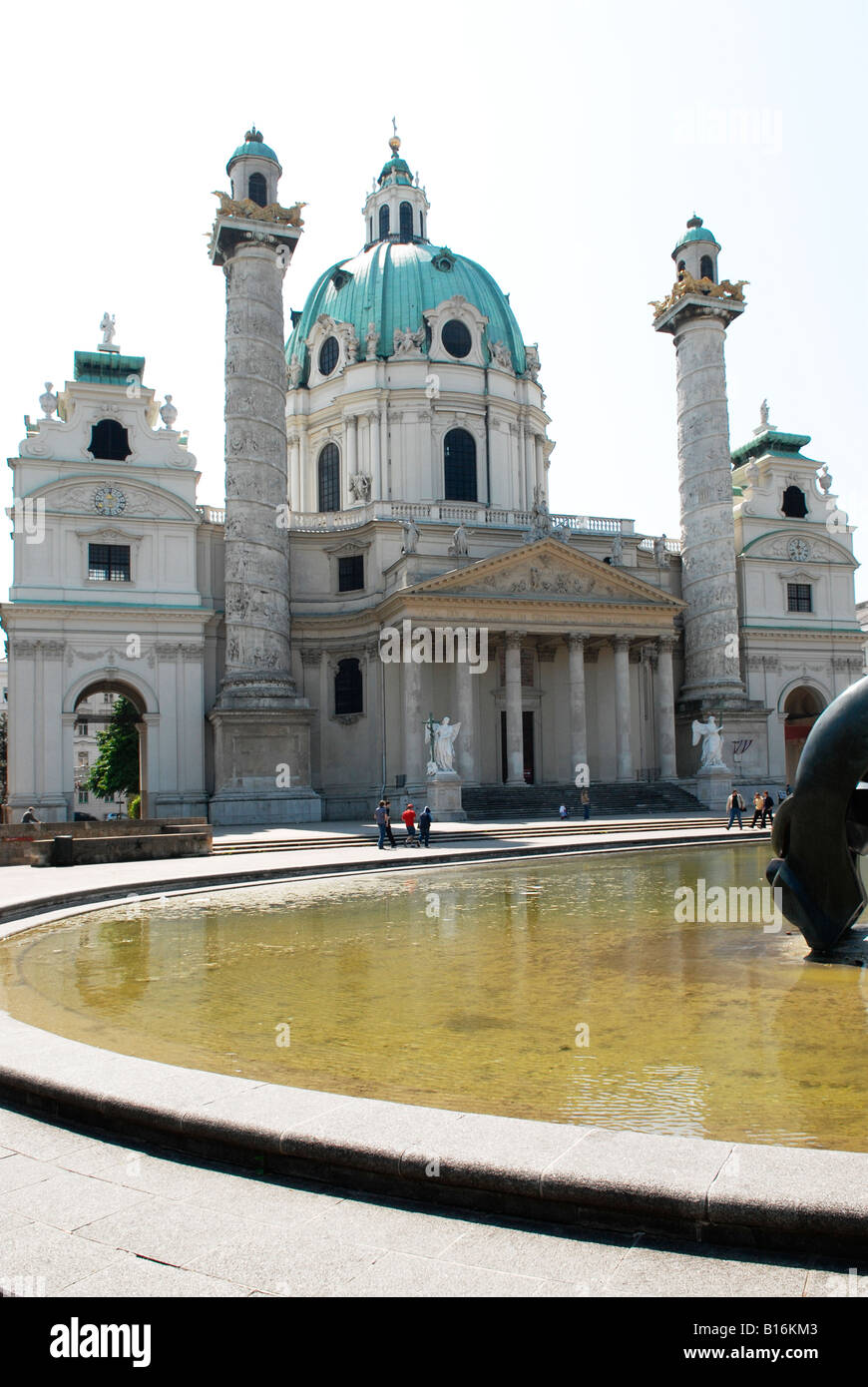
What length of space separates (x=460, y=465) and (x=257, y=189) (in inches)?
645

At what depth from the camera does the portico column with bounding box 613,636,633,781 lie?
1705 inches

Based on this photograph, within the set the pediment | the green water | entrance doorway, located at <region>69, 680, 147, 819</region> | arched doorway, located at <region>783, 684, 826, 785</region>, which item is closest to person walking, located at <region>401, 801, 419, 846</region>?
the green water

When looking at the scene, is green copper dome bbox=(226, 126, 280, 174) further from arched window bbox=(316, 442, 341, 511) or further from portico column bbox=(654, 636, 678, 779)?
portico column bbox=(654, 636, 678, 779)

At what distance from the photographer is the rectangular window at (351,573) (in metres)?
45.7

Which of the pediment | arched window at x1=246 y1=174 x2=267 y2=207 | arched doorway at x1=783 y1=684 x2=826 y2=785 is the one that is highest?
arched window at x1=246 y1=174 x2=267 y2=207

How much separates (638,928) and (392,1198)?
824cm

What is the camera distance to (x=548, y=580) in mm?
42875

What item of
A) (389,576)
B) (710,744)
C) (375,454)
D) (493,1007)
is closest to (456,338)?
(375,454)

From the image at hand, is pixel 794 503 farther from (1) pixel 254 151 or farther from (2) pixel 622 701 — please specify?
(1) pixel 254 151

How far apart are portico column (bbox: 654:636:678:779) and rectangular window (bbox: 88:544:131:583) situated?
22.6 meters

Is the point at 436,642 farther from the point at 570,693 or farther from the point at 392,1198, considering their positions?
the point at 392,1198

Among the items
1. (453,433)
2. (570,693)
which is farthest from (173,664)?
(453,433)

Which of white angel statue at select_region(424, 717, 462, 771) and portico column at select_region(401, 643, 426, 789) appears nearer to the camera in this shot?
white angel statue at select_region(424, 717, 462, 771)
